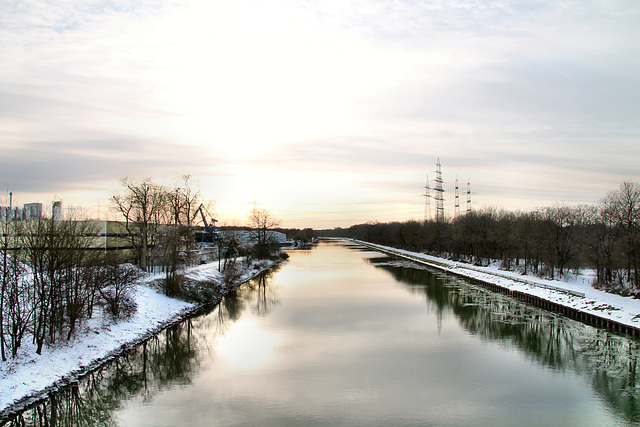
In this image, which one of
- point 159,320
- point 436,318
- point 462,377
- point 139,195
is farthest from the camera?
point 139,195

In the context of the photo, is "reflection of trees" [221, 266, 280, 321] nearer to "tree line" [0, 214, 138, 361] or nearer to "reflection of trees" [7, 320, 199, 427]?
"reflection of trees" [7, 320, 199, 427]

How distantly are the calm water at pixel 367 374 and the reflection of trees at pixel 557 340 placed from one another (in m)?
0.06

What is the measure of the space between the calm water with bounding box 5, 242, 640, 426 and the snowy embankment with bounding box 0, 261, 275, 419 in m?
0.56

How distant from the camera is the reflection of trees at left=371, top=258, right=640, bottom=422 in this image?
13.3 metres

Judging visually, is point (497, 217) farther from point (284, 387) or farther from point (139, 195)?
point (284, 387)

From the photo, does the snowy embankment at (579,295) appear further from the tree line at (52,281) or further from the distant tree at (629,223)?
the tree line at (52,281)

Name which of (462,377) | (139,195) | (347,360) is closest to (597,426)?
(462,377)

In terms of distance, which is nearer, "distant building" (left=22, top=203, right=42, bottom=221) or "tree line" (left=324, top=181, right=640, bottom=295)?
"distant building" (left=22, top=203, right=42, bottom=221)

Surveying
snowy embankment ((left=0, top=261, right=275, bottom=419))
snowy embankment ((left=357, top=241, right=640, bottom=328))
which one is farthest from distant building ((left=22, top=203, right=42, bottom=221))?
snowy embankment ((left=357, top=241, right=640, bottom=328))

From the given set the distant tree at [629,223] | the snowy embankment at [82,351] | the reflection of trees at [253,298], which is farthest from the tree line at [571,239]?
the snowy embankment at [82,351]

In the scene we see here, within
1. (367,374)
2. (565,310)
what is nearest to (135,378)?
(367,374)

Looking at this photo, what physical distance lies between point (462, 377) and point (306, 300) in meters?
16.2

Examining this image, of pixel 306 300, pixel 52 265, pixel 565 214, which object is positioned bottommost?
pixel 306 300

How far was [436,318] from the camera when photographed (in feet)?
76.4
